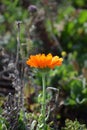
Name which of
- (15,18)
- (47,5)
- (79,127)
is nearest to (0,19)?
(15,18)

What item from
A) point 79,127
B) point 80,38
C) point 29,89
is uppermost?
point 80,38

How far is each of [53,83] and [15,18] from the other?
1050mm

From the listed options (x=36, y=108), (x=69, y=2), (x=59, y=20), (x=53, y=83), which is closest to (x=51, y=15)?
(x=59, y=20)

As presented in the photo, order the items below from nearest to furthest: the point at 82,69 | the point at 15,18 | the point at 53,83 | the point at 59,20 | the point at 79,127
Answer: the point at 79,127, the point at 53,83, the point at 82,69, the point at 15,18, the point at 59,20

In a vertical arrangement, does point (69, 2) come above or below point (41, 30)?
above

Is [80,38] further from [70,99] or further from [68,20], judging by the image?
[70,99]

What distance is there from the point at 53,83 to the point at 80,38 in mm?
1089

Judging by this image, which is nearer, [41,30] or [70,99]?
[70,99]

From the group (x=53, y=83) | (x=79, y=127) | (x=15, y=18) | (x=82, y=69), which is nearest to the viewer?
(x=79, y=127)

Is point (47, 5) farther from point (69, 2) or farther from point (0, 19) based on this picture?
point (69, 2)

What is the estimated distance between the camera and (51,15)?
4.55 metres

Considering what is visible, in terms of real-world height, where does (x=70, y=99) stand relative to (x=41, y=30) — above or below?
below

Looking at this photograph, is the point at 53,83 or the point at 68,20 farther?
the point at 68,20

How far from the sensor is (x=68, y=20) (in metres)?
4.71
